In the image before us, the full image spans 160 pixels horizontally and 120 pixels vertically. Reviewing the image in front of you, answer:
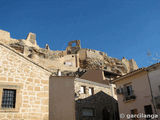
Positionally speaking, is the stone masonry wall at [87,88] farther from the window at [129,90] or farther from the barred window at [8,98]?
the barred window at [8,98]

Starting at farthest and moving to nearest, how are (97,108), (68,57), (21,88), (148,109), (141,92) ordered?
(68,57)
(97,108)
(141,92)
(148,109)
(21,88)

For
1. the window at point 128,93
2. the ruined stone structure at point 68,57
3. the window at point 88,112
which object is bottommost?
the window at point 88,112

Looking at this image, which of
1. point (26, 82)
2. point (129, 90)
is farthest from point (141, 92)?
point (26, 82)

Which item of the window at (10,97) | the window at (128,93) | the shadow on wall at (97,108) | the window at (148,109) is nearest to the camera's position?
the window at (10,97)

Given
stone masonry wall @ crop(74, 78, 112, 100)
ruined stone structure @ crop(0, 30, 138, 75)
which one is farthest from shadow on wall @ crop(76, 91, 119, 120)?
ruined stone structure @ crop(0, 30, 138, 75)

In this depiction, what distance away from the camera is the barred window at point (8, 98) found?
9961 millimetres

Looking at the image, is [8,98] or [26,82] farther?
[26,82]

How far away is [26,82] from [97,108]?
13371 millimetres

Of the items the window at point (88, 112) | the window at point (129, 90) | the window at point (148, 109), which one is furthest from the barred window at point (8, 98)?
the window at point (129, 90)

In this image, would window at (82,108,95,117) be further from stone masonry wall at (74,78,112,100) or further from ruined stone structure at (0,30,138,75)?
ruined stone structure at (0,30,138,75)

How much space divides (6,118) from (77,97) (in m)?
11.5

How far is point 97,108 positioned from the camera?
73.8ft

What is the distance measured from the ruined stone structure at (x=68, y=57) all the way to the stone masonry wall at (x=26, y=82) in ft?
83.1

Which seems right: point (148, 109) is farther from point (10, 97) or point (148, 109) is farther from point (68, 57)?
point (68, 57)
